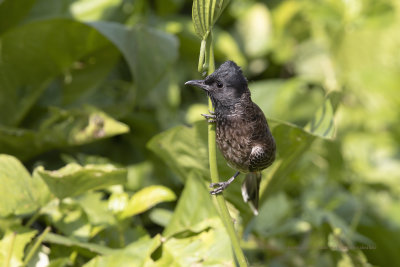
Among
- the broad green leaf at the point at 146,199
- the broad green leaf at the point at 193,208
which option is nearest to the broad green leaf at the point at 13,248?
the broad green leaf at the point at 146,199

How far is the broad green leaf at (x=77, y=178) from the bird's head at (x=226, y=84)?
354 mm

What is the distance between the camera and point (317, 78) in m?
3.00

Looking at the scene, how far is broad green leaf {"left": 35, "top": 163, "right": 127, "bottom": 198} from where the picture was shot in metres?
1.11

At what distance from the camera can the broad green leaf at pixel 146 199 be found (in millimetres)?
1254

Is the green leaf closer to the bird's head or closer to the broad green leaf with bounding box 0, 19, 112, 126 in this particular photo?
the bird's head

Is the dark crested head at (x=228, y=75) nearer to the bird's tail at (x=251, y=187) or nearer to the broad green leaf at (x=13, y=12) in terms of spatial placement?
the bird's tail at (x=251, y=187)

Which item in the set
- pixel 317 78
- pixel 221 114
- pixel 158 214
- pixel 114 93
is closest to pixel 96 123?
pixel 158 214

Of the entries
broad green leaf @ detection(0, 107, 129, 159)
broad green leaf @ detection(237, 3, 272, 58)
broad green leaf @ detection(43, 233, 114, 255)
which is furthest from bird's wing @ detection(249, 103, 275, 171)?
broad green leaf @ detection(237, 3, 272, 58)

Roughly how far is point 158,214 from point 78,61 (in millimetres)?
634

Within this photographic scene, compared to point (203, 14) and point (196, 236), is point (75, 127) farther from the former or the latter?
point (203, 14)

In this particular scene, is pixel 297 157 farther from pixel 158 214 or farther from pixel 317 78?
pixel 317 78

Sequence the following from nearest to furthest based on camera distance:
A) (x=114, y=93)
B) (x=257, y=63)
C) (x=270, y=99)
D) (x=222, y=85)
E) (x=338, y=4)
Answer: (x=222, y=85), (x=114, y=93), (x=270, y=99), (x=338, y=4), (x=257, y=63)

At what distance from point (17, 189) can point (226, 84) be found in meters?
0.59

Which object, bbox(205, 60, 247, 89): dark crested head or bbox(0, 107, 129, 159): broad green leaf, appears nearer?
bbox(205, 60, 247, 89): dark crested head
